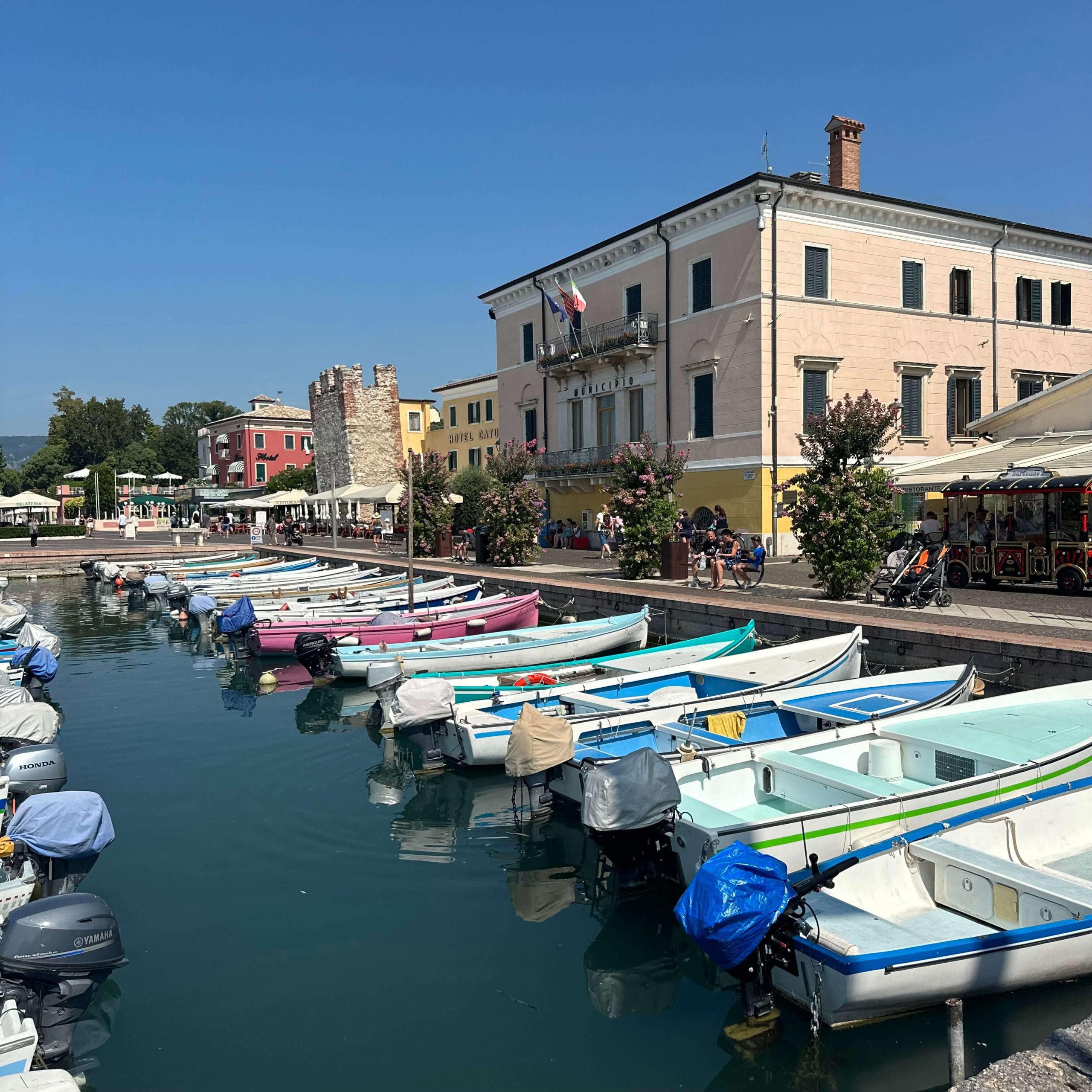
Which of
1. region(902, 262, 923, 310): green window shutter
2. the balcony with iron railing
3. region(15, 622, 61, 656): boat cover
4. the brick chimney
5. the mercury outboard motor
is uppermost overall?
the brick chimney

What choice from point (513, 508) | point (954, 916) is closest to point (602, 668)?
point (954, 916)

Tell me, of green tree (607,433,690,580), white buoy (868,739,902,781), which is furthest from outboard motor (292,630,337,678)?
white buoy (868,739,902,781)

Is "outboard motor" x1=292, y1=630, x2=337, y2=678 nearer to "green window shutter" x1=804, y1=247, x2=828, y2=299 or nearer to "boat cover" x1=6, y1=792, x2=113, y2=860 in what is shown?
"boat cover" x1=6, y1=792, x2=113, y2=860

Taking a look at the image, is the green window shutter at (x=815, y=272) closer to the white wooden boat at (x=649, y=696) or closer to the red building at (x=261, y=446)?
the white wooden boat at (x=649, y=696)

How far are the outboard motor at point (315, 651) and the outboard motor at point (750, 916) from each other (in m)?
11.6

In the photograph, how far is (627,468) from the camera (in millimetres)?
21750

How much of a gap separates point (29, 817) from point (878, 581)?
1474 centimetres

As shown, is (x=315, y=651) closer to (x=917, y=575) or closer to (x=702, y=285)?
(x=917, y=575)

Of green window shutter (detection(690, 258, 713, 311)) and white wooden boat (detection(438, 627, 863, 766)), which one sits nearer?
white wooden boat (detection(438, 627, 863, 766))

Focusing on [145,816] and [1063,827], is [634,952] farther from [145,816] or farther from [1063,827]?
[145,816]

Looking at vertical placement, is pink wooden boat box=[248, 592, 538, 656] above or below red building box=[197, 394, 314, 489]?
below

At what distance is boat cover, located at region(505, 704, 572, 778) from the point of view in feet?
26.6

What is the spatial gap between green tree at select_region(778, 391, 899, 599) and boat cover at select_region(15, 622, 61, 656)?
1308 cm

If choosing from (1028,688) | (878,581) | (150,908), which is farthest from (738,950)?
(878,581)
